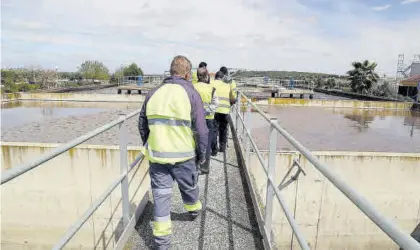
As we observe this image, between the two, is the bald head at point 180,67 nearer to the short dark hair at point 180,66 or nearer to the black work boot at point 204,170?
the short dark hair at point 180,66

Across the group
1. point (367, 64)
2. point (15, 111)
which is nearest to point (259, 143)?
point (15, 111)

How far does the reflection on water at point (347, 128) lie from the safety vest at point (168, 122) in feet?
25.1

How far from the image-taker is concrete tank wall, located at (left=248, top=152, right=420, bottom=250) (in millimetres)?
7828

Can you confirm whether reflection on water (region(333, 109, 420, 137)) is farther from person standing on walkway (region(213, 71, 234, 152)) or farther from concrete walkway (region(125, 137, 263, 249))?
concrete walkway (region(125, 137, 263, 249))

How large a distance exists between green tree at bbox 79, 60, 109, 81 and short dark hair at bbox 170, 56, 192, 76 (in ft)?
155

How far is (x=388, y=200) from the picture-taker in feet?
26.2

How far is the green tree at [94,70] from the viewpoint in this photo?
46.4 metres

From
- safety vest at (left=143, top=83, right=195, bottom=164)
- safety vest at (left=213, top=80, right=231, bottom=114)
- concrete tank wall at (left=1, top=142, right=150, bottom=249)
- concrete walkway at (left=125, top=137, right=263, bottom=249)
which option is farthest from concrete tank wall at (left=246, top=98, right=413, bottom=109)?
safety vest at (left=143, top=83, right=195, bottom=164)

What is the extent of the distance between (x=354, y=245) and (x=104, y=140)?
29.2ft

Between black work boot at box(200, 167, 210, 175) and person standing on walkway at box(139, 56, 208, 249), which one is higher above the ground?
person standing on walkway at box(139, 56, 208, 249)

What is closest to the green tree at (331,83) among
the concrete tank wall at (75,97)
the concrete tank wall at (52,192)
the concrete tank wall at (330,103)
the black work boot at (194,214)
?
the concrete tank wall at (330,103)

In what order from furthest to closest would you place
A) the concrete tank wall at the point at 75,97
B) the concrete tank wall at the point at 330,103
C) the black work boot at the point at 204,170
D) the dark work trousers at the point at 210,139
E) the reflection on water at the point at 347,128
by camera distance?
the concrete tank wall at the point at 75,97, the concrete tank wall at the point at 330,103, the reflection on water at the point at 347,128, the black work boot at the point at 204,170, the dark work trousers at the point at 210,139

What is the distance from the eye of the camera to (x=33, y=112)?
16.9 metres

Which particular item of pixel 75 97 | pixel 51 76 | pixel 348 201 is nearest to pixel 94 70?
pixel 51 76
